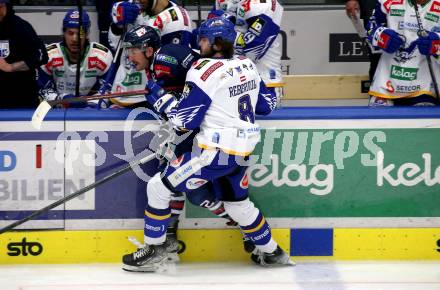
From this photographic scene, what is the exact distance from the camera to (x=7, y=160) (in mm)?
6105

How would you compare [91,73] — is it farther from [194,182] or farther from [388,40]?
[388,40]

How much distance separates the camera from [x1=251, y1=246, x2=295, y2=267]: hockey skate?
6.08 metres

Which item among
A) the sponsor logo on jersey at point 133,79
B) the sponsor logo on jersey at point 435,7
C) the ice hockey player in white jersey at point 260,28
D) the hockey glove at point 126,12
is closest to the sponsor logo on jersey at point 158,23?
the hockey glove at point 126,12

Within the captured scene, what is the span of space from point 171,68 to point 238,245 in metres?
1.10

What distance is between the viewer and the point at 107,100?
6.70 m

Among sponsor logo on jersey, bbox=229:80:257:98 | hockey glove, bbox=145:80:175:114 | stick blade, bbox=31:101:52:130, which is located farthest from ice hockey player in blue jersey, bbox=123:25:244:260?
stick blade, bbox=31:101:52:130

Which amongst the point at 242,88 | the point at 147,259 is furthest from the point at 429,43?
the point at 147,259

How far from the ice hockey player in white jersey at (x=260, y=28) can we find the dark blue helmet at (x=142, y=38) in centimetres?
76

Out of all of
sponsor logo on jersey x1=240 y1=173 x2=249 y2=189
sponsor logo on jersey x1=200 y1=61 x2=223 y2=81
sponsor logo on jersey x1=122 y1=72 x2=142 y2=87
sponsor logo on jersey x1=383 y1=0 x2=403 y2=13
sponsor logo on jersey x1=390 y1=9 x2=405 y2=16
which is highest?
sponsor logo on jersey x1=383 y1=0 x2=403 y2=13

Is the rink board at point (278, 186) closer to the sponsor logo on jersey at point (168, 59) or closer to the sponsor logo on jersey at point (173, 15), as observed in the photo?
the sponsor logo on jersey at point (168, 59)

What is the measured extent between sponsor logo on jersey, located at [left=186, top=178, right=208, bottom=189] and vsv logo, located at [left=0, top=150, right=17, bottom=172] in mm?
1021

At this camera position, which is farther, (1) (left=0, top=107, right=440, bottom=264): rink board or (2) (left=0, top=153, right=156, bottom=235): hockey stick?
(1) (left=0, top=107, right=440, bottom=264): rink board

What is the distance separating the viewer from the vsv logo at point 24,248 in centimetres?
615

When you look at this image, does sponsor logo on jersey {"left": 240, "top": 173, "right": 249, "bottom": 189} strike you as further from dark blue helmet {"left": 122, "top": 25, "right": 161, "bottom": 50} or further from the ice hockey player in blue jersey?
dark blue helmet {"left": 122, "top": 25, "right": 161, "bottom": 50}
